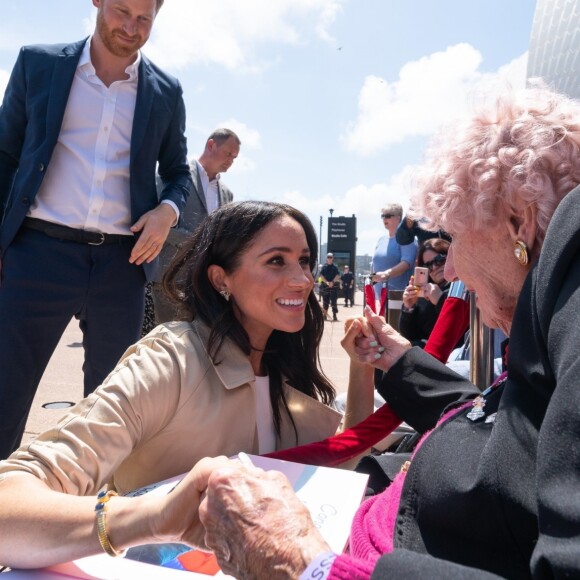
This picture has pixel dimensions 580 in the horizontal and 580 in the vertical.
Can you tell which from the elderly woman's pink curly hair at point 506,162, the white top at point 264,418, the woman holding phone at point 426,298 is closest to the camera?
the elderly woman's pink curly hair at point 506,162

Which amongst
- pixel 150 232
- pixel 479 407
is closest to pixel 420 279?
pixel 150 232

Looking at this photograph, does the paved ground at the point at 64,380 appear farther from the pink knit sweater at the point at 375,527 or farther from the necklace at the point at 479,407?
the necklace at the point at 479,407

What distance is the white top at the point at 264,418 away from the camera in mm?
1935

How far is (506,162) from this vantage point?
1.25m

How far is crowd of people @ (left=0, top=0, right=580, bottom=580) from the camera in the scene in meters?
0.94

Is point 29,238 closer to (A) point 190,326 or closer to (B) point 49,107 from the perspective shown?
(B) point 49,107

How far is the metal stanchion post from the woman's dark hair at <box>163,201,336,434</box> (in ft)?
1.88

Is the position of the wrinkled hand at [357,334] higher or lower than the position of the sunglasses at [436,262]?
lower

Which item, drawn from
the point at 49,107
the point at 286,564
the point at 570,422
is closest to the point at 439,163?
the point at 570,422

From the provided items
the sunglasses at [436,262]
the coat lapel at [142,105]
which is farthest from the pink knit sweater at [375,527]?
the sunglasses at [436,262]

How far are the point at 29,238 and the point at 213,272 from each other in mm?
775

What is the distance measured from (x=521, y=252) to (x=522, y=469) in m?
0.49

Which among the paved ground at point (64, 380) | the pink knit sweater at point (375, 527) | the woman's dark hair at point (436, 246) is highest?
the woman's dark hair at point (436, 246)

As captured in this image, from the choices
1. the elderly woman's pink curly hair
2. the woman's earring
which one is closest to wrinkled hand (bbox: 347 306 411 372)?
the elderly woman's pink curly hair
